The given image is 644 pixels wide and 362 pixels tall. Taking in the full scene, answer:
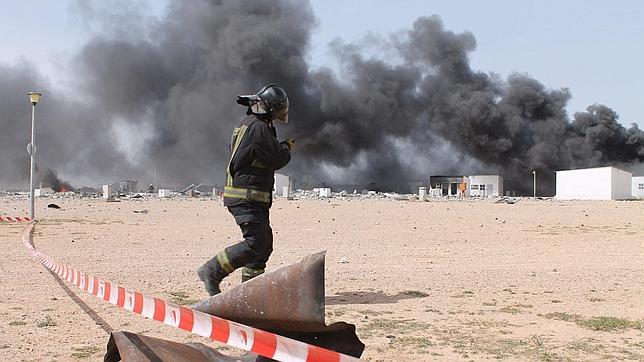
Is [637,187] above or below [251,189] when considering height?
above

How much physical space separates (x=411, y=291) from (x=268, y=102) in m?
2.73

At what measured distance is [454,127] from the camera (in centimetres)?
7106

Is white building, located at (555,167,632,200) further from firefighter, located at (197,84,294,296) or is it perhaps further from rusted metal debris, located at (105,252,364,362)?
rusted metal debris, located at (105,252,364,362)

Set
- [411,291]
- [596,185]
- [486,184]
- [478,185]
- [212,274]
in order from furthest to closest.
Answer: [478,185], [486,184], [596,185], [411,291], [212,274]

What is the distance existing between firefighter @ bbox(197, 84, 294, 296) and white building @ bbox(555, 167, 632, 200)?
46238 millimetres

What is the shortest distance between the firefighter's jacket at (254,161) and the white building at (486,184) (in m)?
58.0

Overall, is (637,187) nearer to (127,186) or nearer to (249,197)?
(127,186)

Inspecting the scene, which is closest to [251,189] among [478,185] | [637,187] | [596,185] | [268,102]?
[268,102]

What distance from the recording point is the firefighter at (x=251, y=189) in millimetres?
5035

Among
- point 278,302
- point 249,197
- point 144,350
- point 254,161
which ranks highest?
point 254,161

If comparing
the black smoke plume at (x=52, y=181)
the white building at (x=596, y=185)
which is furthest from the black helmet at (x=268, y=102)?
the black smoke plume at (x=52, y=181)

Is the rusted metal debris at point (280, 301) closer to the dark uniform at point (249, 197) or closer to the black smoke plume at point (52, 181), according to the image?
the dark uniform at point (249, 197)

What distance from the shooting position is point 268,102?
5082 millimetres

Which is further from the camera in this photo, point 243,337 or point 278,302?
point 278,302
